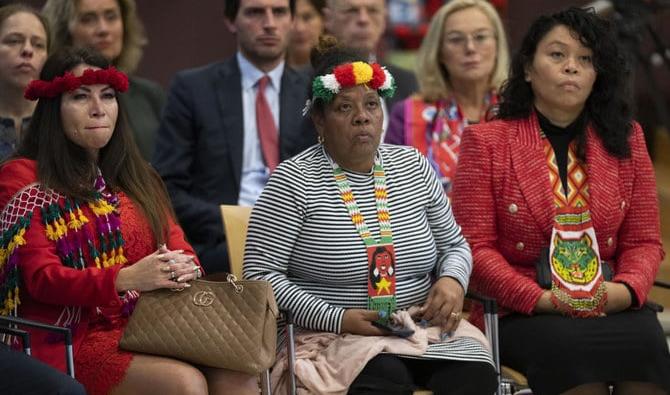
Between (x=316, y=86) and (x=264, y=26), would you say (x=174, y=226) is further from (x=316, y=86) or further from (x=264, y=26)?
(x=264, y=26)

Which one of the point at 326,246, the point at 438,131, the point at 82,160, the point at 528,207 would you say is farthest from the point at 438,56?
the point at 82,160

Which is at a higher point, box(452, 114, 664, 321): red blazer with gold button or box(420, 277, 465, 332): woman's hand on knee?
box(452, 114, 664, 321): red blazer with gold button

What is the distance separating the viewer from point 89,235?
393 centimetres

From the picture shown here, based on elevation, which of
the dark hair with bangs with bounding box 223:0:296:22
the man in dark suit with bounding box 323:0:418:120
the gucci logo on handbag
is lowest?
the gucci logo on handbag

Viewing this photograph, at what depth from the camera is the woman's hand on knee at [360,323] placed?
4004 millimetres

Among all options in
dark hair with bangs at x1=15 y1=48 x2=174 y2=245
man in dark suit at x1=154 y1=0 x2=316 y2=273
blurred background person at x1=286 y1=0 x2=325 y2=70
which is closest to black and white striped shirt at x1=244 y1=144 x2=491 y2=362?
dark hair with bangs at x1=15 y1=48 x2=174 y2=245

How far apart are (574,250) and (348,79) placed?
3.27 ft

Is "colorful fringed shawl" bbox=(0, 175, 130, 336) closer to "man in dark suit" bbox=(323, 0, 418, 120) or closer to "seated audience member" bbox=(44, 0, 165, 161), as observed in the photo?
"seated audience member" bbox=(44, 0, 165, 161)

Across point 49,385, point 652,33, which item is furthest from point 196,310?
point 652,33

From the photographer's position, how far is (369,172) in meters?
4.23

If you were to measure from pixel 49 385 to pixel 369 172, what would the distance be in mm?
1250

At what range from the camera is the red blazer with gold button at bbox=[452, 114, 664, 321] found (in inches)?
175

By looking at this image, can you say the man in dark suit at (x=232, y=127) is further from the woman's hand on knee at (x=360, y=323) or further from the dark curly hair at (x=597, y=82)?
the woman's hand on knee at (x=360, y=323)

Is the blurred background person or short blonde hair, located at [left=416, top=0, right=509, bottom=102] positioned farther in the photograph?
the blurred background person
